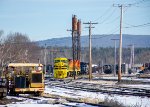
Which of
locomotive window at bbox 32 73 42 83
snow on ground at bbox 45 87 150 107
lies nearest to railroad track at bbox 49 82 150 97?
snow on ground at bbox 45 87 150 107

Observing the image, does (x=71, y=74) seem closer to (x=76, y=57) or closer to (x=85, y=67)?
(x=76, y=57)

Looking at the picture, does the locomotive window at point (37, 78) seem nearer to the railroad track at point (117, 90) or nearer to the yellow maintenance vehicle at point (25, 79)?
the yellow maintenance vehicle at point (25, 79)

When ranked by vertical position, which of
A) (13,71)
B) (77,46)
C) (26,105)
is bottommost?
(26,105)

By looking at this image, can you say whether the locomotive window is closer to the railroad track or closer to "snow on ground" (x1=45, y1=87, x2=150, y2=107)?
"snow on ground" (x1=45, y1=87, x2=150, y2=107)

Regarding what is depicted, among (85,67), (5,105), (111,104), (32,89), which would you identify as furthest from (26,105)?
(85,67)

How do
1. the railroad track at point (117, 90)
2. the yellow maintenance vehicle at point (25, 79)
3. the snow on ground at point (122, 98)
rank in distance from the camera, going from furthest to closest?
the railroad track at point (117, 90), the yellow maintenance vehicle at point (25, 79), the snow on ground at point (122, 98)

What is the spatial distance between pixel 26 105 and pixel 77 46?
200ft

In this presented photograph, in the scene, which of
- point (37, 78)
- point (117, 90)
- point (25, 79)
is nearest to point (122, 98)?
point (37, 78)

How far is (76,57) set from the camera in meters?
88.4

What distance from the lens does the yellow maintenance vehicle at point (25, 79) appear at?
29.0m

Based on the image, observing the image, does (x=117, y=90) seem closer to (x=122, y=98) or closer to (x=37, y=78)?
(x=122, y=98)

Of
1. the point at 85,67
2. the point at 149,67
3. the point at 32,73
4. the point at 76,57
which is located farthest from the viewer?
the point at 149,67

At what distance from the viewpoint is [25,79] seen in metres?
29.1

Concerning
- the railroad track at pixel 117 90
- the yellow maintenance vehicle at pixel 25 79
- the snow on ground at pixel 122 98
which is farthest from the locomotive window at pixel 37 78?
the railroad track at pixel 117 90
